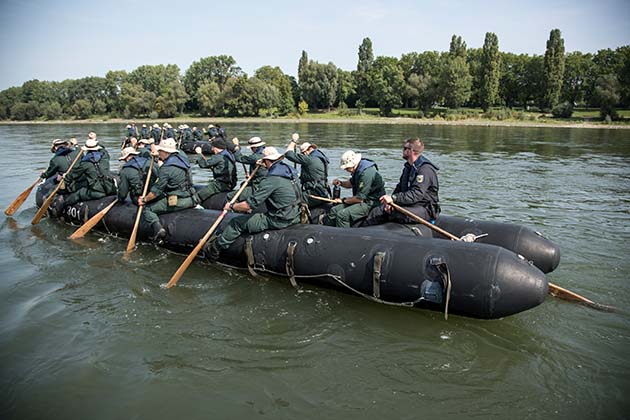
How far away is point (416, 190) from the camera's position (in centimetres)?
705

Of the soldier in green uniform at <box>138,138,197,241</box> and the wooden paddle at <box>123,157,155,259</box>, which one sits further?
the wooden paddle at <box>123,157,155,259</box>

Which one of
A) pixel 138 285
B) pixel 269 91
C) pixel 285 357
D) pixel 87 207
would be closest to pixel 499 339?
pixel 285 357

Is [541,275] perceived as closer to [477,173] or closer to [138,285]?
[138,285]

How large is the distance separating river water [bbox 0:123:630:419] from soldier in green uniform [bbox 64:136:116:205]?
1.73 metres

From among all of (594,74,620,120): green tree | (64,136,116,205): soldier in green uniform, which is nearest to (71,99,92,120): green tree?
(594,74,620,120): green tree

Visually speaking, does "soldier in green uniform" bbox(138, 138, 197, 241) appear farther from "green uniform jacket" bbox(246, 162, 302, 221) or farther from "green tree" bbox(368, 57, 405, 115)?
"green tree" bbox(368, 57, 405, 115)

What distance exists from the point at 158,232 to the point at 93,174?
296cm

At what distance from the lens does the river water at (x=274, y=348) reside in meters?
4.57

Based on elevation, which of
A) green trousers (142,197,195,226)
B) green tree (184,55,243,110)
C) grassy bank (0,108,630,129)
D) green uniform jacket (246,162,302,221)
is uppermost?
green tree (184,55,243,110)

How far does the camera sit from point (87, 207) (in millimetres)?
10211

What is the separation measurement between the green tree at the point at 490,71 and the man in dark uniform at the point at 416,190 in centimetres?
6283

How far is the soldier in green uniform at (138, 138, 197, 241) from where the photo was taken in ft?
27.8

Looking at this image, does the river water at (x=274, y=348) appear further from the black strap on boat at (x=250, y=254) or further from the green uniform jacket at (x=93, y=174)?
the green uniform jacket at (x=93, y=174)

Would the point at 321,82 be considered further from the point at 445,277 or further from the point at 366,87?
the point at 445,277
